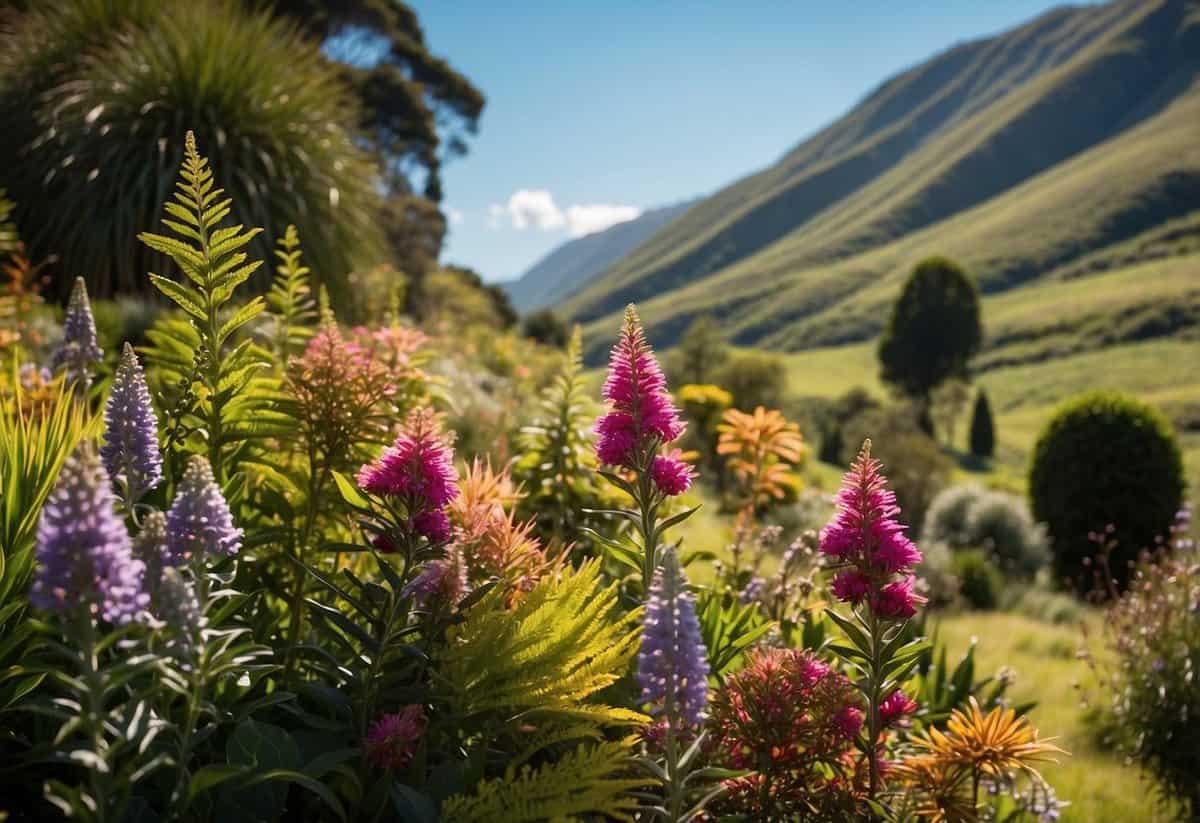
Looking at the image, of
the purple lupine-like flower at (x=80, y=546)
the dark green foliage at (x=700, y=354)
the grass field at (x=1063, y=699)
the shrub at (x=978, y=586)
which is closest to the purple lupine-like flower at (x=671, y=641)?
the purple lupine-like flower at (x=80, y=546)

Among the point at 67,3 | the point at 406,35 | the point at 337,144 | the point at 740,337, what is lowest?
the point at 740,337

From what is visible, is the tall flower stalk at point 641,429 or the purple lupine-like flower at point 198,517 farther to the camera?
the tall flower stalk at point 641,429

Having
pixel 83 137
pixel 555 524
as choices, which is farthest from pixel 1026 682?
pixel 83 137

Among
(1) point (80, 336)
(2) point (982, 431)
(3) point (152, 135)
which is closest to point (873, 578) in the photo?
(1) point (80, 336)

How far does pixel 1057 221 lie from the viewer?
126 m

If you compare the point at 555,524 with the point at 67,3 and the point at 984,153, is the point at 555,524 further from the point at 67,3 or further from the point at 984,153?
the point at 984,153

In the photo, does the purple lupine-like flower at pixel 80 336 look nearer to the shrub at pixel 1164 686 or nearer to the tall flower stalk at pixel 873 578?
the tall flower stalk at pixel 873 578

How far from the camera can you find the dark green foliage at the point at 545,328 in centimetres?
4881

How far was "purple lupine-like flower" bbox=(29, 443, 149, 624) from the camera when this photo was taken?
974mm

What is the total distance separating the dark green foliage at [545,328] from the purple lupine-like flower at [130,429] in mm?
46117

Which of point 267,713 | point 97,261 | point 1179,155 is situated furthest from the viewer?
point 1179,155

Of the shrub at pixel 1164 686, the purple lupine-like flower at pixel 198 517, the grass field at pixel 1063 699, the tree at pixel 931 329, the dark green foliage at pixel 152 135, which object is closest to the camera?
the purple lupine-like flower at pixel 198 517

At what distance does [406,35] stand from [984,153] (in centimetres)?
16774

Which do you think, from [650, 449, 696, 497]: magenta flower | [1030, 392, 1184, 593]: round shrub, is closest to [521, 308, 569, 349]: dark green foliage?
[1030, 392, 1184, 593]: round shrub
